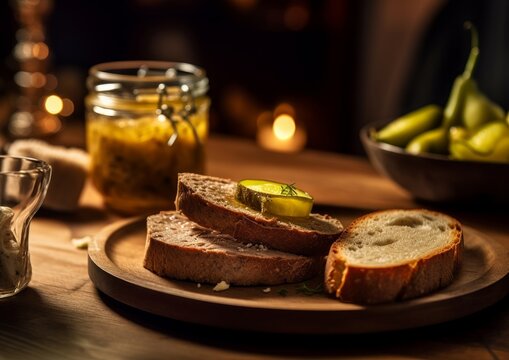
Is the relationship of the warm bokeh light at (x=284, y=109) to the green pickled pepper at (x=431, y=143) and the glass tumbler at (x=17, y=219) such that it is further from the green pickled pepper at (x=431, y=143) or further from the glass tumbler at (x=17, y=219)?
the glass tumbler at (x=17, y=219)

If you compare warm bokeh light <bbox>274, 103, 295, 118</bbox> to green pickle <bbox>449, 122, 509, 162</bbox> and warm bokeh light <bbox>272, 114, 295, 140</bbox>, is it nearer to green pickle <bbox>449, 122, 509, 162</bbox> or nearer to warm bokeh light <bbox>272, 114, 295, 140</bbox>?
warm bokeh light <bbox>272, 114, 295, 140</bbox>

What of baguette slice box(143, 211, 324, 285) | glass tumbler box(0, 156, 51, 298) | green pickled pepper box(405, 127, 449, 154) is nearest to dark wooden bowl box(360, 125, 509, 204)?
green pickled pepper box(405, 127, 449, 154)

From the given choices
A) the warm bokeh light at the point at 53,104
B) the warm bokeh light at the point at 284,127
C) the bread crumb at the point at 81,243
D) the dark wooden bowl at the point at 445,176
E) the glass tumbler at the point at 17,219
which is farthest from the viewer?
the warm bokeh light at the point at 284,127

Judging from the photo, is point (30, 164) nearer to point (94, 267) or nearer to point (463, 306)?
point (94, 267)

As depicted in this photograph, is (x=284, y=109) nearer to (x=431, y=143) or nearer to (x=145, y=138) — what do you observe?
(x=431, y=143)

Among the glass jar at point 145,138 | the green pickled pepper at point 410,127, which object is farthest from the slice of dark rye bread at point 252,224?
the green pickled pepper at point 410,127

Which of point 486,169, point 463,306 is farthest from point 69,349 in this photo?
point 486,169

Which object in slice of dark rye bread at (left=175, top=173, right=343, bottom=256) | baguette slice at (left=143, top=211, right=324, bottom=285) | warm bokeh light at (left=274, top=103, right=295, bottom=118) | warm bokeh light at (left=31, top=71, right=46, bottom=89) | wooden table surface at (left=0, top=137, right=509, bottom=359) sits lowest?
wooden table surface at (left=0, top=137, right=509, bottom=359)

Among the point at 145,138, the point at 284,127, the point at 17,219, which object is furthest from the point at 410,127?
the point at 284,127
